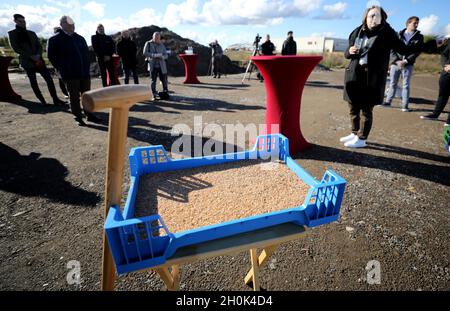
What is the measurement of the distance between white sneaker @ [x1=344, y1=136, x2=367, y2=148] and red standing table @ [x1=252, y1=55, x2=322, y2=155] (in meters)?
0.85

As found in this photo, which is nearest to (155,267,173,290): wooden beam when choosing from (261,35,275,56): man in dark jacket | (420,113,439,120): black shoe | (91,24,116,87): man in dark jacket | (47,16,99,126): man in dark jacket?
(47,16,99,126): man in dark jacket

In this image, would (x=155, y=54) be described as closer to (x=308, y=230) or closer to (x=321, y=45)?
(x=308, y=230)

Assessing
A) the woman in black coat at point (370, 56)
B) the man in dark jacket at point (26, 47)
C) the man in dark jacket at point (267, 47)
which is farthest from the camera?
the man in dark jacket at point (267, 47)

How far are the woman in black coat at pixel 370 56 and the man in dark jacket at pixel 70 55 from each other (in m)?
4.71

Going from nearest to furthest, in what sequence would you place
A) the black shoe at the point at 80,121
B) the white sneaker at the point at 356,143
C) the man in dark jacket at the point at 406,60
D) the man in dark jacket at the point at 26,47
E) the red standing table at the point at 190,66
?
the white sneaker at the point at 356,143
the man in dark jacket at the point at 406,60
the black shoe at the point at 80,121
the man in dark jacket at the point at 26,47
the red standing table at the point at 190,66

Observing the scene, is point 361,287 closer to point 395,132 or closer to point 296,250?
point 296,250

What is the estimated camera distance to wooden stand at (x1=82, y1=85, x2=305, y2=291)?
0.84 metres

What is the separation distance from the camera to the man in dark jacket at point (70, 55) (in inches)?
177

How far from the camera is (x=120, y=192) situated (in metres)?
1.02

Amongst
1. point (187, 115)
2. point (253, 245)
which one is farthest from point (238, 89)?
point (253, 245)

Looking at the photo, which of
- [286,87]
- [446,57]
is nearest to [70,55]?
[286,87]

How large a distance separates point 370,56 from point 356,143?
1.44 m

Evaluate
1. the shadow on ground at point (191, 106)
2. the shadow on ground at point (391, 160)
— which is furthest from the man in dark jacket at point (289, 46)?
the shadow on ground at point (391, 160)

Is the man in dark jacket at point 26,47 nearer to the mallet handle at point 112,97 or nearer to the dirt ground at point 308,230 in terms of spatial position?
the dirt ground at point 308,230
